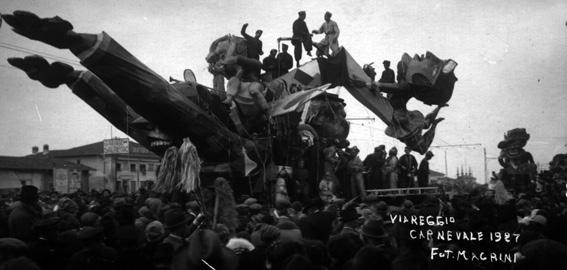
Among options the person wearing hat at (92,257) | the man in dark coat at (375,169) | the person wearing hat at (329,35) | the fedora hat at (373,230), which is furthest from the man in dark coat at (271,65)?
the person wearing hat at (92,257)

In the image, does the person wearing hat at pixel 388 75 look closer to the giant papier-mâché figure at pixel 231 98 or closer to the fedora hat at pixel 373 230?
the giant papier-mâché figure at pixel 231 98

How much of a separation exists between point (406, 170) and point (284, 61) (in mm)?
5932

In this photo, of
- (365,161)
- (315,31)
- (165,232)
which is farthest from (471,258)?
(315,31)

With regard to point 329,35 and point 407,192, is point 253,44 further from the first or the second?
point 407,192

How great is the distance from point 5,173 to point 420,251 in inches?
924

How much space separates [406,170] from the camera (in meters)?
18.4

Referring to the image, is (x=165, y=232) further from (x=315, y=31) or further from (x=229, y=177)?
(x=315, y=31)

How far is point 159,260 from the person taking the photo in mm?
5699

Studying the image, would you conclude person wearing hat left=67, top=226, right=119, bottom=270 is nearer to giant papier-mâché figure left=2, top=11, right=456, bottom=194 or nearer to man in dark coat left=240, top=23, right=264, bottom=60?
giant papier-mâché figure left=2, top=11, right=456, bottom=194

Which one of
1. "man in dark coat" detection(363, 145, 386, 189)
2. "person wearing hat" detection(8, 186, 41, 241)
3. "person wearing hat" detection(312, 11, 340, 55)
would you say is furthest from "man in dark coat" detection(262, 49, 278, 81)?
"person wearing hat" detection(8, 186, 41, 241)

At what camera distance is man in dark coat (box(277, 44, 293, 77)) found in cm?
2002

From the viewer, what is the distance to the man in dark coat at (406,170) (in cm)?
1839

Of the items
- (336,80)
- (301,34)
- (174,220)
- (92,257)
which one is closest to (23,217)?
(174,220)

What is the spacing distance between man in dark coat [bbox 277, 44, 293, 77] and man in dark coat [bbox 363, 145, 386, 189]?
4.49 metres
